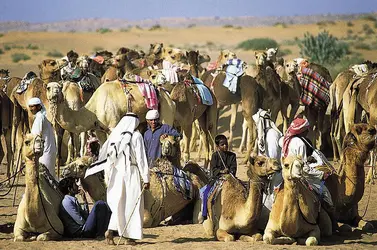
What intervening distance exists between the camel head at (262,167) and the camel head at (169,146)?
5.40 ft

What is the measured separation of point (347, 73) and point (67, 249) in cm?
938

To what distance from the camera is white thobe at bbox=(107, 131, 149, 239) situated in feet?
32.0

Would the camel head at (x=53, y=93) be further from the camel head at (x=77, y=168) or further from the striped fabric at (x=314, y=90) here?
the striped fabric at (x=314, y=90)

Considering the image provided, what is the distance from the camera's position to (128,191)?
9805 mm

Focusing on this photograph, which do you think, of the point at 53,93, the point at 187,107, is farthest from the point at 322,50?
the point at 53,93

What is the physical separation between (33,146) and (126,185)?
963 mm

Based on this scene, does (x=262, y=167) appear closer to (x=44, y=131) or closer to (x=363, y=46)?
(x=44, y=131)

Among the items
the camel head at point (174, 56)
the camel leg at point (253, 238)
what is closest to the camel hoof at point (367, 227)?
the camel leg at point (253, 238)

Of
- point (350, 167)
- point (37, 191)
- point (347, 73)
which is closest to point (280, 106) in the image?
point (347, 73)

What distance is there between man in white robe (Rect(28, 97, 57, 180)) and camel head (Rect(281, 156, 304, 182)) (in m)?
3.17

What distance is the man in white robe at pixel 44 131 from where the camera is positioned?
1140cm

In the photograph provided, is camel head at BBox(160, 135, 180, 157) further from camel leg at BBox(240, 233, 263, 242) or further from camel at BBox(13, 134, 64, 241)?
camel leg at BBox(240, 233, 263, 242)

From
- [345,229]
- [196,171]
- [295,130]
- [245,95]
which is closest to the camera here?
[295,130]

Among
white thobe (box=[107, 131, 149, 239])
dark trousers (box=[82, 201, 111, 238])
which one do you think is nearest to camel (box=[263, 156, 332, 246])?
white thobe (box=[107, 131, 149, 239])
